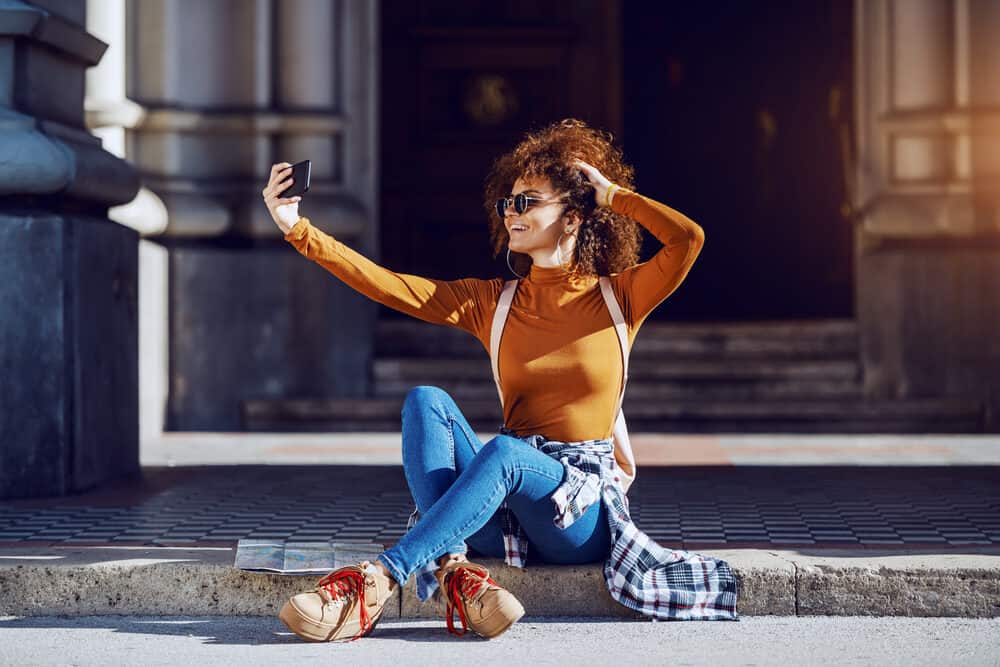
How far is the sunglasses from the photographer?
5.20 meters

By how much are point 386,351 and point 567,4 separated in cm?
307

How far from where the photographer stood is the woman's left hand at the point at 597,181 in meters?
5.21

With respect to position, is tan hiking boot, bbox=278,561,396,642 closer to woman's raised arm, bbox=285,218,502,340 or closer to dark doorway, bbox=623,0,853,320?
woman's raised arm, bbox=285,218,502,340

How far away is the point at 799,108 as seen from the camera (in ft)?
47.4

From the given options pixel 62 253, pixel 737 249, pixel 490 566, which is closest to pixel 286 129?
pixel 62 253

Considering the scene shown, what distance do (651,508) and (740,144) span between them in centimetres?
848

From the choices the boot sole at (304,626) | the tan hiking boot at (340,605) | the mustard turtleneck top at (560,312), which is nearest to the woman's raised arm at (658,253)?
the mustard turtleneck top at (560,312)

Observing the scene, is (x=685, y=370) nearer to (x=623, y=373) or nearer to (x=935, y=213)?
(x=935, y=213)

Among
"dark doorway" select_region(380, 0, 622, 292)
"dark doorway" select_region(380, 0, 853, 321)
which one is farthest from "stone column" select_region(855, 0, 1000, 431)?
"dark doorway" select_region(380, 0, 622, 292)

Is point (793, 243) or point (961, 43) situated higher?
point (961, 43)

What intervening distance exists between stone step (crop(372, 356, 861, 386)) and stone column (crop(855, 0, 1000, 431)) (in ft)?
0.87

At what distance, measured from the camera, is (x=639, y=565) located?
4992 millimetres

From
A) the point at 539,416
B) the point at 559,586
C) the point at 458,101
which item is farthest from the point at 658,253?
the point at 458,101

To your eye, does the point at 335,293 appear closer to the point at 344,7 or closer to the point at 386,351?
the point at 386,351
